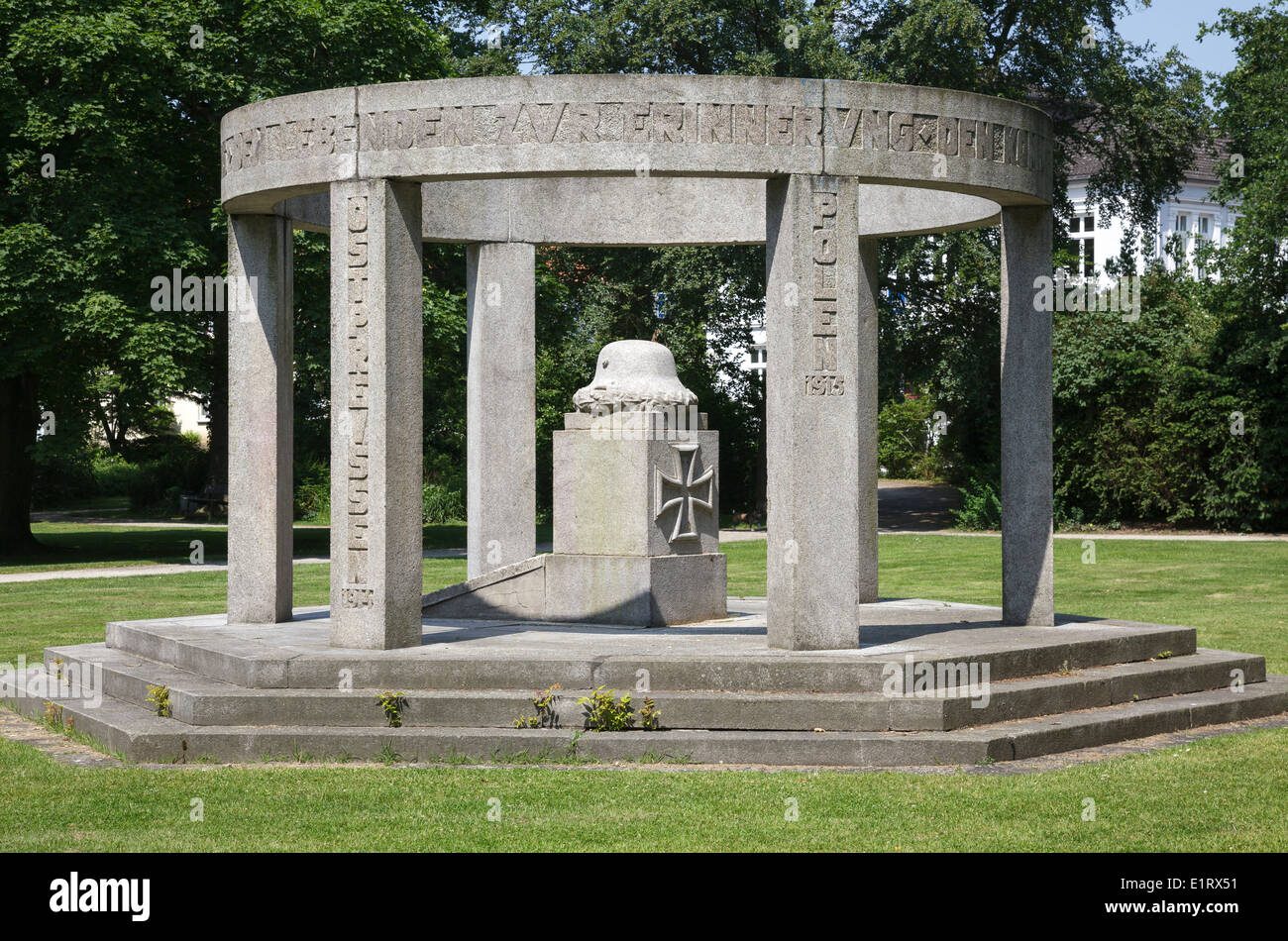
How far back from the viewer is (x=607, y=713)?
9422 mm

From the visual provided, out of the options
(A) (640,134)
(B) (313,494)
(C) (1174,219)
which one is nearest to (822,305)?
(A) (640,134)

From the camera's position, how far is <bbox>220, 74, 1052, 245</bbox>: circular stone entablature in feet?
33.2

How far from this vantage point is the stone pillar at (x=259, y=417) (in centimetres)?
1244

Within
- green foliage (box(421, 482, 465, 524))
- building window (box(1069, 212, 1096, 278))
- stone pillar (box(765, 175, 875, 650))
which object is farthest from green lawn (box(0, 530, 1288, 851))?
A: green foliage (box(421, 482, 465, 524))

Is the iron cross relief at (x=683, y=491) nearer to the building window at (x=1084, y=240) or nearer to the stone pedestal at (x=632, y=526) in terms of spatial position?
the stone pedestal at (x=632, y=526)

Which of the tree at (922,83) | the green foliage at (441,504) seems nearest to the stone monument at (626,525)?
the tree at (922,83)

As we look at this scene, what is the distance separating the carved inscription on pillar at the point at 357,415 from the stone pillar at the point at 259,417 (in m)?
2.04

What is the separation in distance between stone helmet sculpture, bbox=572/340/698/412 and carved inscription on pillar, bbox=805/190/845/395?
346 cm

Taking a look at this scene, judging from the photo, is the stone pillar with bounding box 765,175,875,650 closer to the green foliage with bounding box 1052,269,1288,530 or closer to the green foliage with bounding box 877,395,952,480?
the green foliage with bounding box 1052,269,1288,530

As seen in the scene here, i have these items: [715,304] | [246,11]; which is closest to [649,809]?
[246,11]

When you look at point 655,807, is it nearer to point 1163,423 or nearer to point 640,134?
point 640,134

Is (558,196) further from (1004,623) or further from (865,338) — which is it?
(1004,623)

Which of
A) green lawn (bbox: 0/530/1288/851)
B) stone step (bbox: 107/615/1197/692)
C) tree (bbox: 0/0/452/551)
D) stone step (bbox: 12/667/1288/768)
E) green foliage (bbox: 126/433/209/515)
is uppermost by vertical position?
tree (bbox: 0/0/452/551)

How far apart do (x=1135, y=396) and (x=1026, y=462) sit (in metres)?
20.7
